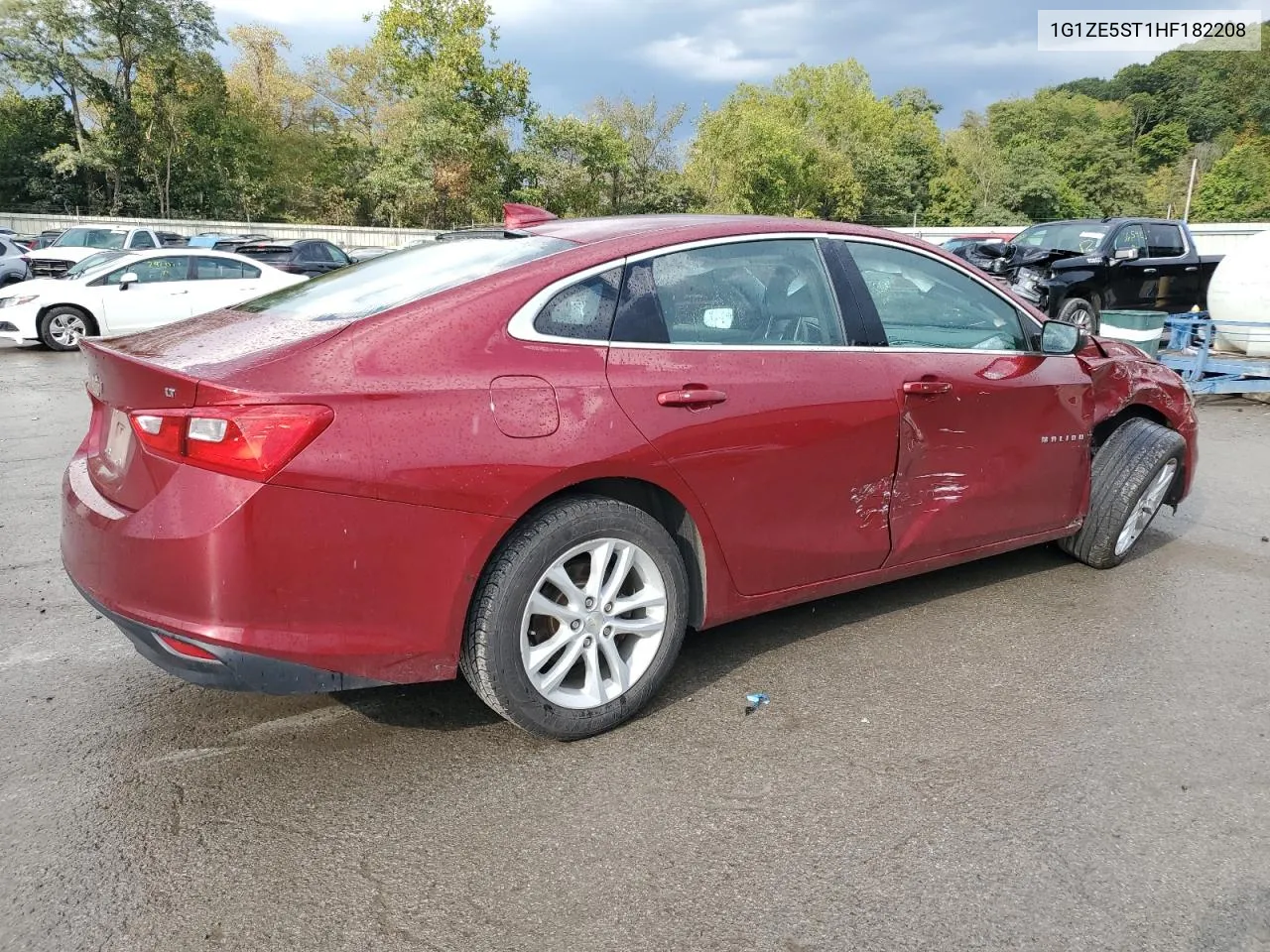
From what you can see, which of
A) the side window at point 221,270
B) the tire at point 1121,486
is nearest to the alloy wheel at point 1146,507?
the tire at point 1121,486

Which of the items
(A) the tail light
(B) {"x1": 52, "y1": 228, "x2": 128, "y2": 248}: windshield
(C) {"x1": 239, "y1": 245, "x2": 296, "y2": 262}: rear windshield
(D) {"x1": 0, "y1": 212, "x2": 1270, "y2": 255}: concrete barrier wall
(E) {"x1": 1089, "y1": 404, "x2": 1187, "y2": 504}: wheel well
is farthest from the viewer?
(D) {"x1": 0, "y1": 212, "x2": 1270, "y2": 255}: concrete barrier wall

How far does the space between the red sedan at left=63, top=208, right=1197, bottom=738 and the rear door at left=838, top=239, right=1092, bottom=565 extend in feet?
0.04

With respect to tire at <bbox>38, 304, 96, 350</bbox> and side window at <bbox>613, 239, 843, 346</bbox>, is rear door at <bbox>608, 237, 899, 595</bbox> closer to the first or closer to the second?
side window at <bbox>613, 239, 843, 346</bbox>

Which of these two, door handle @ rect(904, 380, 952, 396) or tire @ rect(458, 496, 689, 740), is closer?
tire @ rect(458, 496, 689, 740)

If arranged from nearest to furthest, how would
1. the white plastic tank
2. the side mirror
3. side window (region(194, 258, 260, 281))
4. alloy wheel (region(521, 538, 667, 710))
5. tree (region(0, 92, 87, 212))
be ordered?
alloy wheel (region(521, 538, 667, 710)) < the side mirror < the white plastic tank < side window (region(194, 258, 260, 281)) < tree (region(0, 92, 87, 212))

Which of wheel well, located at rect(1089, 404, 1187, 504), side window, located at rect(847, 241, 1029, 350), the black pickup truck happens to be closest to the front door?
the black pickup truck

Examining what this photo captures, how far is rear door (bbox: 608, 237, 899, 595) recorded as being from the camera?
2.98 metres

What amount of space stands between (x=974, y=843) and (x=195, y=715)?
2.42 meters

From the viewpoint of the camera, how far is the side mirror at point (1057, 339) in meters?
4.10

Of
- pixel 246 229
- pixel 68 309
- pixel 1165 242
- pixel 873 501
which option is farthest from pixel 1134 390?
pixel 246 229

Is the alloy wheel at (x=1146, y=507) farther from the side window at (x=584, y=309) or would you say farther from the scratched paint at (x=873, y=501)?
the side window at (x=584, y=309)

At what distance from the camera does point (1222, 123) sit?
92.1 meters

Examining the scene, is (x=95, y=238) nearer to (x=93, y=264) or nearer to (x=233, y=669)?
(x=93, y=264)

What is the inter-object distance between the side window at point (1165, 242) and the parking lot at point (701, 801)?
35.4ft
